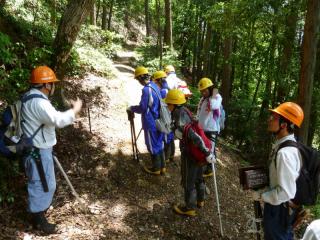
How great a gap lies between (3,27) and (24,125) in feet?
16.8

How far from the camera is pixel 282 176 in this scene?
4000mm

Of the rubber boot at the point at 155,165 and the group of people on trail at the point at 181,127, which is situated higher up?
the group of people on trail at the point at 181,127

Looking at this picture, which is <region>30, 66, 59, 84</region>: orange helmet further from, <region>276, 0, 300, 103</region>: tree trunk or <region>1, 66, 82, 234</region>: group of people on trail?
<region>276, 0, 300, 103</region>: tree trunk

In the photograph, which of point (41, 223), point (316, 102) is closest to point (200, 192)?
point (41, 223)

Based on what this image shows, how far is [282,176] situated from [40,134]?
3.40 meters

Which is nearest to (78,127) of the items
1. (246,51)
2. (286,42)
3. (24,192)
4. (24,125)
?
(24,192)

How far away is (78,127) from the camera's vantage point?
8.99 meters

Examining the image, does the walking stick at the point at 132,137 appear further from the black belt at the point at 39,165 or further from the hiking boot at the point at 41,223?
the hiking boot at the point at 41,223

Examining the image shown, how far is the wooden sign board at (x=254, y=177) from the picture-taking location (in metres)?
4.57

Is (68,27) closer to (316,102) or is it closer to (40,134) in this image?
(40,134)

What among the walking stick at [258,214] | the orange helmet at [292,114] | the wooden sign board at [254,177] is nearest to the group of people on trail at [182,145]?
the orange helmet at [292,114]

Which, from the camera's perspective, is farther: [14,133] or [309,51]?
[309,51]

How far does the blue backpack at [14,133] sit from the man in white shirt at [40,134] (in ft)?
0.15

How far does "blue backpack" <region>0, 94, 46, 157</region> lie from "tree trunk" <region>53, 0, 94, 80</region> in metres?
2.83
